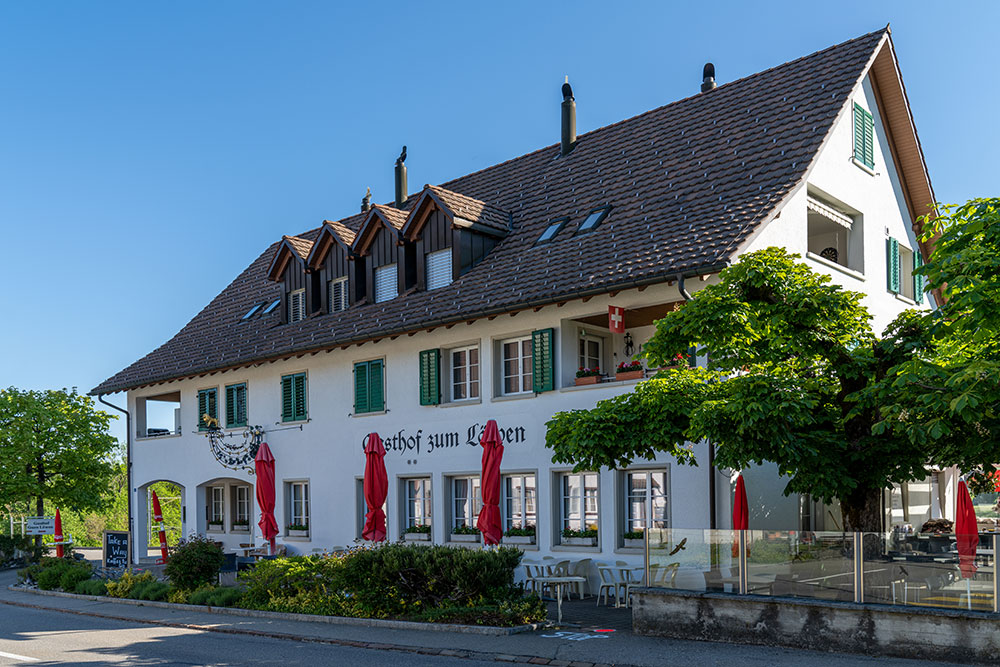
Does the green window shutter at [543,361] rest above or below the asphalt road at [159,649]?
Result: above

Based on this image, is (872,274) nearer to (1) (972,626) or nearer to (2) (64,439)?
(1) (972,626)

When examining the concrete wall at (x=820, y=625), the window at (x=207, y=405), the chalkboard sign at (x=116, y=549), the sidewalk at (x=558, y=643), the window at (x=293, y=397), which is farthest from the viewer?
the window at (x=207, y=405)

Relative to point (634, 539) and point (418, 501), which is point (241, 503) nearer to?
point (418, 501)

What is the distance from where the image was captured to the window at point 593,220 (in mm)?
19719

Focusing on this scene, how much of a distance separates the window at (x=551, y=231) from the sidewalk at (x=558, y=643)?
7.06 meters

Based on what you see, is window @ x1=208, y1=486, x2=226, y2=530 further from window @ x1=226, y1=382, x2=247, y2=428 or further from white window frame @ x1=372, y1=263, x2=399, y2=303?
white window frame @ x1=372, y1=263, x2=399, y2=303

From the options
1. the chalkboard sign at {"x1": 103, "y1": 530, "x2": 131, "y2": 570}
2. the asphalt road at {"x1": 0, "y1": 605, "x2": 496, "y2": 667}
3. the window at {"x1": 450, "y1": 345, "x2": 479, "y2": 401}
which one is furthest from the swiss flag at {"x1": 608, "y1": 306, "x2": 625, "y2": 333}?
the chalkboard sign at {"x1": 103, "y1": 530, "x2": 131, "y2": 570}

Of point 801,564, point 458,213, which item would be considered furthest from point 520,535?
point 801,564

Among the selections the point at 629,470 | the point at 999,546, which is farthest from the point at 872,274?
the point at 999,546

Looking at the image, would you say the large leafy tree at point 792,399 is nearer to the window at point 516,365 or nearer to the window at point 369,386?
the window at point 516,365

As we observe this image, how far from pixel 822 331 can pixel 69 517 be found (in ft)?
131

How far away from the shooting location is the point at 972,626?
1084 cm

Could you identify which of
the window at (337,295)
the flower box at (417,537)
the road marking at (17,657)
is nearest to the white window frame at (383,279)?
the window at (337,295)

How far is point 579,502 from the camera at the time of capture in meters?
18.4
